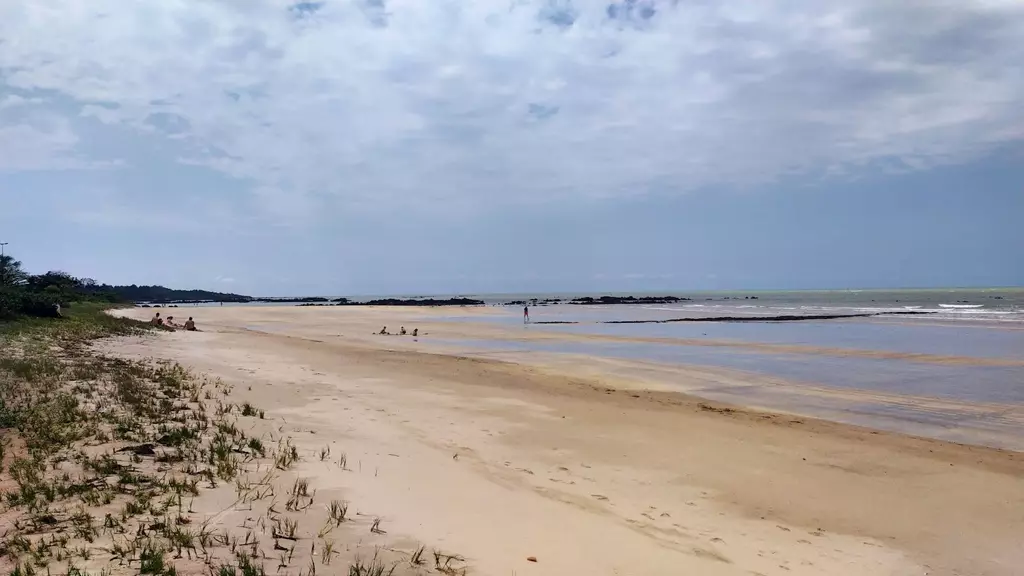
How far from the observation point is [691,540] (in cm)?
563

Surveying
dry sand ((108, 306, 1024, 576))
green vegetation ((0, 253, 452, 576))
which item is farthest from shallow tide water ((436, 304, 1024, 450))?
green vegetation ((0, 253, 452, 576))

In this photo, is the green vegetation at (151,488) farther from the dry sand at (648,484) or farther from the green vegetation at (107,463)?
the dry sand at (648,484)

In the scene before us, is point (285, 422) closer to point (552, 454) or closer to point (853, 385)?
point (552, 454)

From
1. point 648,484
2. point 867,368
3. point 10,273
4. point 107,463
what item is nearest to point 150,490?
point 107,463

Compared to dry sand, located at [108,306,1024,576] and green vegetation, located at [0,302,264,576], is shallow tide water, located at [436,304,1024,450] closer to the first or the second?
dry sand, located at [108,306,1024,576]

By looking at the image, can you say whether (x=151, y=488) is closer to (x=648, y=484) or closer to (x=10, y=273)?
(x=648, y=484)

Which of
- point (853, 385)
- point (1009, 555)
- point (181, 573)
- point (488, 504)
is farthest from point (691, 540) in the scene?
point (853, 385)

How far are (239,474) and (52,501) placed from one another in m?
1.54

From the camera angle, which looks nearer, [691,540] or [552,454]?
[691,540]

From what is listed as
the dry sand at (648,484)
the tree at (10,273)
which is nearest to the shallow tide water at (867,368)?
the dry sand at (648,484)

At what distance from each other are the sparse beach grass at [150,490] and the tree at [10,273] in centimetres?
3135

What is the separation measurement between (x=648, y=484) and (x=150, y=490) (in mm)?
5474

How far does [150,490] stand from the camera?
5.47 meters

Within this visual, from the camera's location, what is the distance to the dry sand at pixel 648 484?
5.28m
